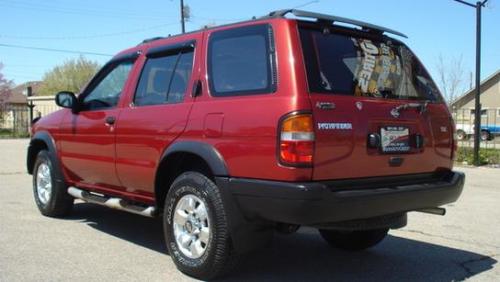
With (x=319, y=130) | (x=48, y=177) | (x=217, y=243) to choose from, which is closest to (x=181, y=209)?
(x=217, y=243)

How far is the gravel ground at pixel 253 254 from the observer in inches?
195

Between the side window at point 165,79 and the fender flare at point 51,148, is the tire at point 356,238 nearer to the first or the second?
the side window at point 165,79

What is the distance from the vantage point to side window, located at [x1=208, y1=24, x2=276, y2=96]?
4363 mm

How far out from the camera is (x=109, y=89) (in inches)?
246

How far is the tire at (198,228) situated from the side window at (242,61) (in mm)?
771

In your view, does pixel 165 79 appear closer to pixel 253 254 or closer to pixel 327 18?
pixel 327 18

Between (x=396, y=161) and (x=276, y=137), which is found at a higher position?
(x=276, y=137)

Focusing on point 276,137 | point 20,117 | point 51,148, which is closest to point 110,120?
point 51,148

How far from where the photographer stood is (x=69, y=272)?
4883 mm

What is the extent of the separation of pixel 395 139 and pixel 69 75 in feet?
216

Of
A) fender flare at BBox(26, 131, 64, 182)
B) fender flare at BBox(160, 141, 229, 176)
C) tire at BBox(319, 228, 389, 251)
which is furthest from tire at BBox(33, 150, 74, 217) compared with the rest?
tire at BBox(319, 228, 389, 251)

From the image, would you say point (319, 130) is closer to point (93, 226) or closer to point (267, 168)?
point (267, 168)

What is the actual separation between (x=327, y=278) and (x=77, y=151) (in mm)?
3160

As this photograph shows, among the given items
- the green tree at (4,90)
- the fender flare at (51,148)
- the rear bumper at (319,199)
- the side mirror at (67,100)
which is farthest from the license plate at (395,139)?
the green tree at (4,90)
